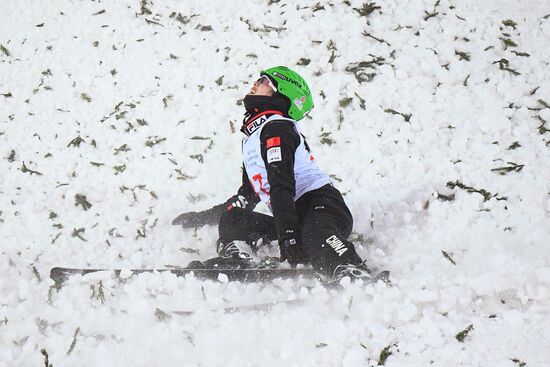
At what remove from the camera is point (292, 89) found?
15.9 feet

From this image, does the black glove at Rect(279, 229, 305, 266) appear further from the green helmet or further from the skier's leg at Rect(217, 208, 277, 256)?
the green helmet

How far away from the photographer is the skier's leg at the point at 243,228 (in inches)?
193

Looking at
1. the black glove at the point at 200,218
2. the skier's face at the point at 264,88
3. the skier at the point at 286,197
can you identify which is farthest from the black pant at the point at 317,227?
the skier's face at the point at 264,88

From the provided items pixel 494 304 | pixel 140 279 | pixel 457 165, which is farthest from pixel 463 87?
pixel 140 279

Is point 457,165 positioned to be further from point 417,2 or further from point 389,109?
point 417,2

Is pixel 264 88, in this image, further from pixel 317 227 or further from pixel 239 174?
pixel 239 174

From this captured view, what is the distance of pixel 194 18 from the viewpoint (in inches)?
336

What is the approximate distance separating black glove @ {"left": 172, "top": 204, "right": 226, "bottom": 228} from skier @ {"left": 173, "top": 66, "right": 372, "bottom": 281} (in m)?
0.09

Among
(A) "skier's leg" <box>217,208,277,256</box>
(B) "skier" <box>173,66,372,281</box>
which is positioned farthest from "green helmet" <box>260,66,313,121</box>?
(A) "skier's leg" <box>217,208,277,256</box>

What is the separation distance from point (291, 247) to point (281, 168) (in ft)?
2.38

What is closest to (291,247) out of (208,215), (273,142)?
(273,142)

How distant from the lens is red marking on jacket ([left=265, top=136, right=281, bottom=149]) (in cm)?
438

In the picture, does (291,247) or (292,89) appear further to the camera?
(292,89)

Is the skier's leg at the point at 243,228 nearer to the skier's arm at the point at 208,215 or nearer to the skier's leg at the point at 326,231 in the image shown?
the skier's arm at the point at 208,215
